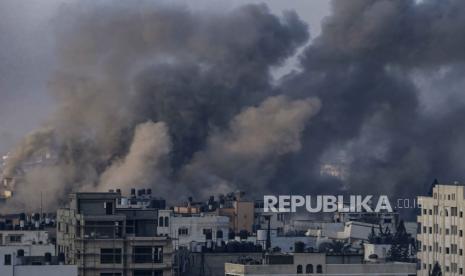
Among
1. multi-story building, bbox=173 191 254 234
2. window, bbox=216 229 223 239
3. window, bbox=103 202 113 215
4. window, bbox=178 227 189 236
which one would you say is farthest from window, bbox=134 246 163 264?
multi-story building, bbox=173 191 254 234

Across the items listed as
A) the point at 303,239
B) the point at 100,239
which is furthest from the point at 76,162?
the point at 100,239

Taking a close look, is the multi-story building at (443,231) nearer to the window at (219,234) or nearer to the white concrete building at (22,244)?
the window at (219,234)

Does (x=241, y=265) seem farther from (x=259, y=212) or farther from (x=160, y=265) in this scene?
(x=259, y=212)

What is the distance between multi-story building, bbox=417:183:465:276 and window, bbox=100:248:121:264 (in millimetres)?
14159

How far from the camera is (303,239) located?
82000 millimetres

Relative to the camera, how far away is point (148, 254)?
59.5 m

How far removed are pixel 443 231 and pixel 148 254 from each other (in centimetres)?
1549

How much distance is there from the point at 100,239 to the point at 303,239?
74.6 ft

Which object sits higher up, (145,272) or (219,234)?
Answer: (219,234)

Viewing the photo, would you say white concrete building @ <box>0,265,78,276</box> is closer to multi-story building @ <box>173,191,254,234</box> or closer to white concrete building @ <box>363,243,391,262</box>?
white concrete building @ <box>363,243,391,262</box>

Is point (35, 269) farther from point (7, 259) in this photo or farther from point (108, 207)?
point (108, 207)

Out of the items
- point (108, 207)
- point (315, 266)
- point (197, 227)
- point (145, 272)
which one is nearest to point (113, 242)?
point (145, 272)

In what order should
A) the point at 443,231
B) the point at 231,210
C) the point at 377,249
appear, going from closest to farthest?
the point at 443,231, the point at 377,249, the point at 231,210

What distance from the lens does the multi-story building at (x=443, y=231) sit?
7175 cm
